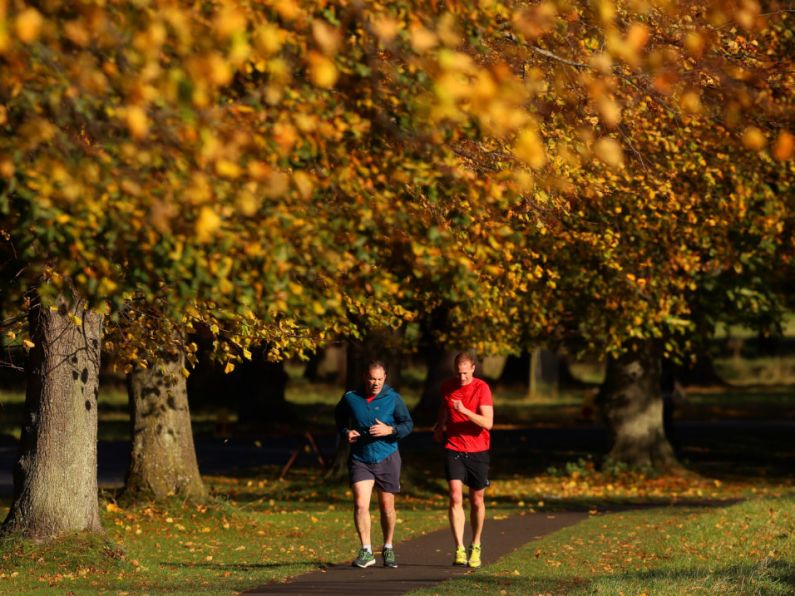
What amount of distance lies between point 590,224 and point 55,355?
5985 mm

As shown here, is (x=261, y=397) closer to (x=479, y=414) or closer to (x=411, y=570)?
(x=411, y=570)

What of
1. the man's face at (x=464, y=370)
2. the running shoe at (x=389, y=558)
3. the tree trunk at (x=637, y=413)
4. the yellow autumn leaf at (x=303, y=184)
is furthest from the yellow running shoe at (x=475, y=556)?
the tree trunk at (x=637, y=413)

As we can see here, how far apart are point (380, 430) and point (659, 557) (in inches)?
144

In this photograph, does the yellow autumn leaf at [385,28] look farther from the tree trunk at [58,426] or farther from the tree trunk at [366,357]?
the tree trunk at [366,357]

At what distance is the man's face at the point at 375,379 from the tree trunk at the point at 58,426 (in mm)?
2722

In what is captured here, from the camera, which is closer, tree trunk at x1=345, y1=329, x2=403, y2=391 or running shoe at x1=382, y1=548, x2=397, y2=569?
running shoe at x1=382, y1=548, x2=397, y2=569

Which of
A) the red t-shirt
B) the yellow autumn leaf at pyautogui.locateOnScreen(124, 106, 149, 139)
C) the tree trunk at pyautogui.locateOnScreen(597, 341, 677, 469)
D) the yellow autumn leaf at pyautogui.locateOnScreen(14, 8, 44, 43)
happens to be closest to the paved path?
the red t-shirt

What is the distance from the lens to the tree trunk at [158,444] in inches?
718

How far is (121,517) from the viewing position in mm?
17312

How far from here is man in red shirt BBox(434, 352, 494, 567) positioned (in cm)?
1276

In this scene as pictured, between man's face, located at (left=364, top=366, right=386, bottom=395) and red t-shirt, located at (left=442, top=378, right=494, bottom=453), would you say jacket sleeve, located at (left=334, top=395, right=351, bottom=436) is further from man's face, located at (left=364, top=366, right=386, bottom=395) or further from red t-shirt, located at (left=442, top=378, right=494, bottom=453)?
red t-shirt, located at (left=442, top=378, right=494, bottom=453)

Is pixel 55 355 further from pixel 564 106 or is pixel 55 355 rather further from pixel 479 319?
pixel 479 319

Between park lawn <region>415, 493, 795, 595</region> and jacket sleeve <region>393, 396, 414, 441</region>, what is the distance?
4.38ft

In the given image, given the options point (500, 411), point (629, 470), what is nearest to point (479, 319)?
point (629, 470)
